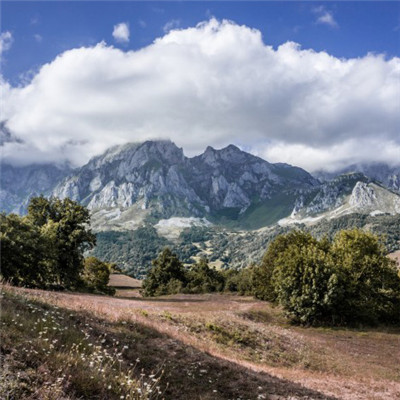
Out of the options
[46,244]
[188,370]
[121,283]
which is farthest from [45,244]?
[121,283]

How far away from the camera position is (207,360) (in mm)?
15086

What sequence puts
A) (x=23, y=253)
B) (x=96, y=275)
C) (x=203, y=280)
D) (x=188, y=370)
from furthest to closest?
(x=203, y=280), (x=96, y=275), (x=23, y=253), (x=188, y=370)

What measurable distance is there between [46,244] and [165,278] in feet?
207

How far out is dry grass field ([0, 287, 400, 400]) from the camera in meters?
10.7

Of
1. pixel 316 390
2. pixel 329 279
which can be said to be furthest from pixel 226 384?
pixel 329 279

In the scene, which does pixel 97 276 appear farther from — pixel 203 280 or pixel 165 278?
pixel 203 280

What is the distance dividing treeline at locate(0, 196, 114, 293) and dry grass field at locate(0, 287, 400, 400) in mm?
22292

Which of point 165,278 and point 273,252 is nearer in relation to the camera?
point 273,252

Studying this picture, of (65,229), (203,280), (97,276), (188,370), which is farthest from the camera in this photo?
(203,280)

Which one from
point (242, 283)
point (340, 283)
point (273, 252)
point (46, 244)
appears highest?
point (273, 252)

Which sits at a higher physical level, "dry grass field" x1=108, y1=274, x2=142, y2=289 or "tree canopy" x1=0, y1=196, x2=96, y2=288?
"tree canopy" x1=0, y1=196, x2=96, y2=288

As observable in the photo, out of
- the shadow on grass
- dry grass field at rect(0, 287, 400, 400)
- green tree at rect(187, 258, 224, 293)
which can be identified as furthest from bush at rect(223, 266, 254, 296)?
the shadow on grass

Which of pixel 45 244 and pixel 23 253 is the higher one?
pixel 45 244

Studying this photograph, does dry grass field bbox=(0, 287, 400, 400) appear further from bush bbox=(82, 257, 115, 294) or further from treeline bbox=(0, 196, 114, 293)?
bush bbox=(82, 257, 115, 294)
